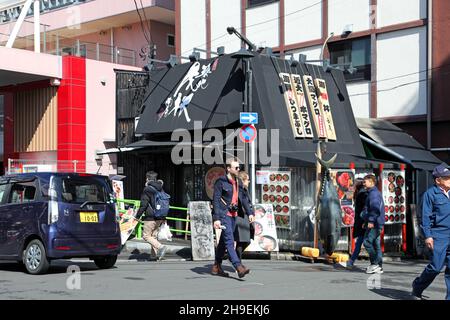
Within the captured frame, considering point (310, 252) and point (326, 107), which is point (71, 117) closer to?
point (326, 107)

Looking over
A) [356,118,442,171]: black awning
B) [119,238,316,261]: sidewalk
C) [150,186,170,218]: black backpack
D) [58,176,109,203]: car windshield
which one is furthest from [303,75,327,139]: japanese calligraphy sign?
[58,176,109,203]: car windshield

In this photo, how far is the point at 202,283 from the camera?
919cm

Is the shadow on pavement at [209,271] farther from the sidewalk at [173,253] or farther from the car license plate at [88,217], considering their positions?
the sidewalk at [173,253]

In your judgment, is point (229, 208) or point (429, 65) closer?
point (229, 208)

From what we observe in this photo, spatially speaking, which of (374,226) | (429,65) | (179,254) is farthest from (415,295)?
(429,65)

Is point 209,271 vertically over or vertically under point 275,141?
under

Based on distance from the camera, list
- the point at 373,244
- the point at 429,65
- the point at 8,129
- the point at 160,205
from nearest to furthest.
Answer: the point at 373,244 → the point at 160,205 → the point at 429,65 → the point at 8,129

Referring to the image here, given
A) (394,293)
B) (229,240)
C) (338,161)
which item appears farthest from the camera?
(338,161)

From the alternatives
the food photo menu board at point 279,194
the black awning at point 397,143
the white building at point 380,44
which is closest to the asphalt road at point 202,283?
the food photo menu board at point 279,194

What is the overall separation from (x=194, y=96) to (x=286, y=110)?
2.67m

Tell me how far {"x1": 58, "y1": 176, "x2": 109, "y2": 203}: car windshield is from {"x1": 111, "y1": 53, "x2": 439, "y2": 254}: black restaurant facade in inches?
189

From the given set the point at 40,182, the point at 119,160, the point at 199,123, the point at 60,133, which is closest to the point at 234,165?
the point at 40,182

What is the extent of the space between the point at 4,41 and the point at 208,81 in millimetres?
11729

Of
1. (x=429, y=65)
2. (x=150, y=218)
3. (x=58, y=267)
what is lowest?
(x=58, y=267)
